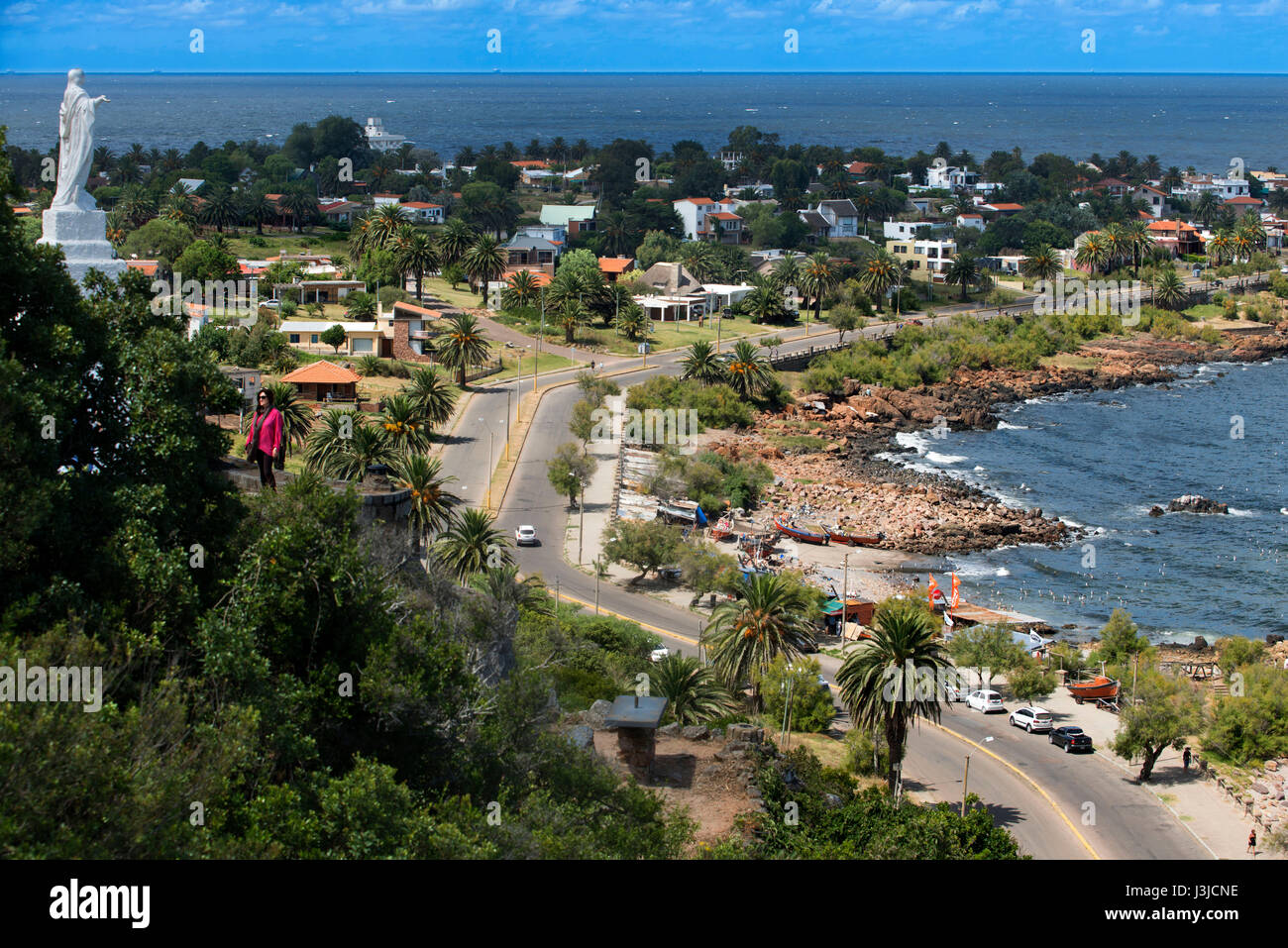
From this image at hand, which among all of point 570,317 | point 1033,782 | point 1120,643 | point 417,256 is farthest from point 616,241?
point 1033,782

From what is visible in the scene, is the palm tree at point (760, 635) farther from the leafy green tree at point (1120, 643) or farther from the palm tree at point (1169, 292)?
the palm tree at point (1169, 292)

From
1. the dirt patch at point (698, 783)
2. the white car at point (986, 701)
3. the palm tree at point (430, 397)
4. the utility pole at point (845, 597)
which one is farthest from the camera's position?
the palm tree at point (430, 397)

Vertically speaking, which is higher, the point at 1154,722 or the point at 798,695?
the point at 798,695

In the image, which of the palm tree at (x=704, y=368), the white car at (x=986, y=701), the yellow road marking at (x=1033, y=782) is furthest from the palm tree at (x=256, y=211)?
the yellow road marking at (x=1033, y=782)

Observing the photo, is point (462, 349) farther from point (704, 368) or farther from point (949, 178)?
point (949, 178)

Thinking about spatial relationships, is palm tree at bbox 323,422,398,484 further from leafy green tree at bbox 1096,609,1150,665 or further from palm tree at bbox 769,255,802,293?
palm tree at bbox 769,255,802,293
